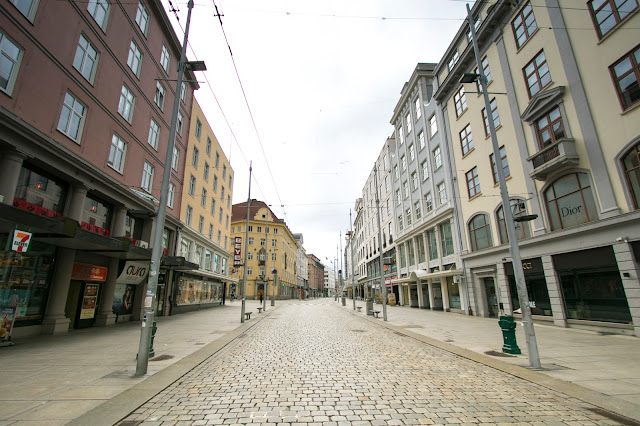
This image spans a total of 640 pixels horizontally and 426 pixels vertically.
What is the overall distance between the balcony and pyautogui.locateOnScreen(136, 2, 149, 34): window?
78.9ft

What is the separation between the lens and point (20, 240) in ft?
28.7

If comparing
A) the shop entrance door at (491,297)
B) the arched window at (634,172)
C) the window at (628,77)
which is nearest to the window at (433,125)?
the shop entrance door at (491,297)

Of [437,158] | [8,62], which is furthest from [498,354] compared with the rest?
[437,158]

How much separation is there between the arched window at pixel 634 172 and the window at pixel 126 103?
2391 cm

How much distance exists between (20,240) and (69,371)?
4.57 m

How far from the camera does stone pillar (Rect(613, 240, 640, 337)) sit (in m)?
11.6

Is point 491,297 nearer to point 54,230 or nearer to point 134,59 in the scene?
point 54,230

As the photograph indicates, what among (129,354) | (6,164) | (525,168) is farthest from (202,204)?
(525,168)

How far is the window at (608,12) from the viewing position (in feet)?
40.5

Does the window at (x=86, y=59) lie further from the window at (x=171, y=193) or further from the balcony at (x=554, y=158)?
the balcony at (x=554, y=158)

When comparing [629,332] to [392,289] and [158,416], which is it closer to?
[158,416]

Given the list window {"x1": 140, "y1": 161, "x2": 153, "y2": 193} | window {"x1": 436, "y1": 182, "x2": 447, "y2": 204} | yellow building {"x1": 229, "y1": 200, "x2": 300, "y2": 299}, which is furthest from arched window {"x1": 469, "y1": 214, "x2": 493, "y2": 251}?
yellow building {"x1": 229, "y1": 200, "x2": 300, "y2": 299}

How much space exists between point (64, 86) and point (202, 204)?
55.9ft

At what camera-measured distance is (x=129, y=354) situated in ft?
28.8
